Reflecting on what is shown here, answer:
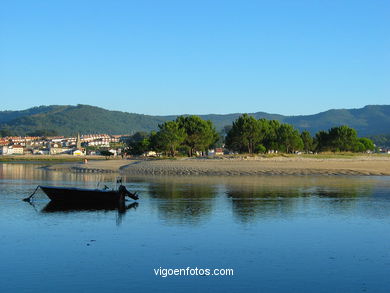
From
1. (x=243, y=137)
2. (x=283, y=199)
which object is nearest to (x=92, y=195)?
(x=283, y=199)

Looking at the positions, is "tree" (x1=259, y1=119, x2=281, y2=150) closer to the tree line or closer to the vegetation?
the tree line

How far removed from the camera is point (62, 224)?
31656 mm

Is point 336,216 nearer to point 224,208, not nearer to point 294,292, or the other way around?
point 224,208

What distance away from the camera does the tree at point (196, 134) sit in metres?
138

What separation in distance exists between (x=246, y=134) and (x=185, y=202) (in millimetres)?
88633

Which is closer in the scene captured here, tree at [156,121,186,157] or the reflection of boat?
the reflection of boat

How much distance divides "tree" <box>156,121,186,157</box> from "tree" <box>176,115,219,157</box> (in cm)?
313

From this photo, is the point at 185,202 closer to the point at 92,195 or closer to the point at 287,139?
the point at 92,195

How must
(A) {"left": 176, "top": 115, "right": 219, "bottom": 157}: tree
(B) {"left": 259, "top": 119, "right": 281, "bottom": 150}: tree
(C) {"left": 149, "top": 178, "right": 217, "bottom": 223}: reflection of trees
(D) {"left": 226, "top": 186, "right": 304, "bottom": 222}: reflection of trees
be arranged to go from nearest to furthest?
(C) {"left": 149, "top": 178, "right": 217, "bottom": 223}: reflection of trees, (D) {"left": 226, "top": 186, "right": 304, "bottom": 222}: reflection of trees, (A) {"left": 176, "top": 115, "right": 219, "bottom": 157}: tree, (B) {"left": 259, "top": 119, "right": 281, "bottom": 150}: tree

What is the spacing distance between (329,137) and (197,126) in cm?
4382

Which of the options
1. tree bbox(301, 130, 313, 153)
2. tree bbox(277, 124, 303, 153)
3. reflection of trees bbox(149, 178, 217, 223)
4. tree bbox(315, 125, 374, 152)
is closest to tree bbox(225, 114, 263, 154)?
tree bbox(277, 124, 303, 153)

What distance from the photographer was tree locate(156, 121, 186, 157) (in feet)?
425

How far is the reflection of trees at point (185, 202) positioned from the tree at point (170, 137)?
231 ft

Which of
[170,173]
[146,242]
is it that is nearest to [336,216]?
[146,242]
